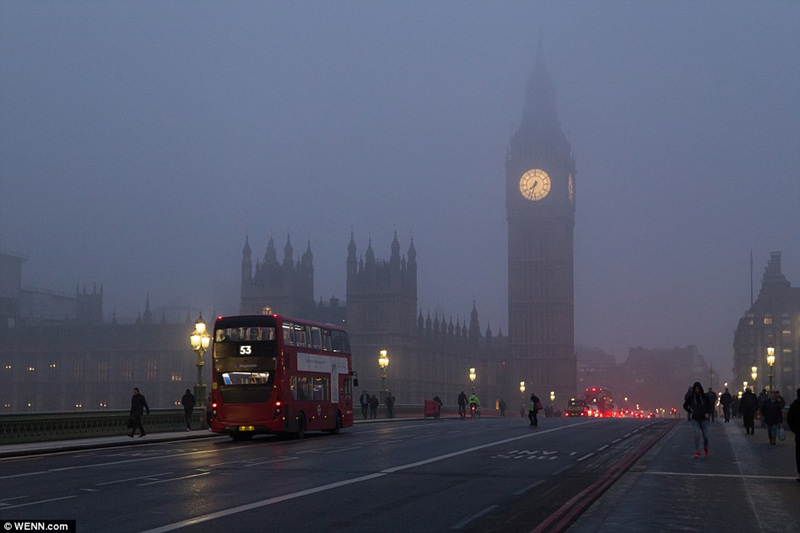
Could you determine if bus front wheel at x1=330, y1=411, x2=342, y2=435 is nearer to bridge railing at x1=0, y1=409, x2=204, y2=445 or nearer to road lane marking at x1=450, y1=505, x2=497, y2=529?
bridge railing at x1=0, y1=409, x2=204, y2=445

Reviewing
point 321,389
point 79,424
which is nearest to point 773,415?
point 321,389

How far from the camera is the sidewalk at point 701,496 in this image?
47.6 feet

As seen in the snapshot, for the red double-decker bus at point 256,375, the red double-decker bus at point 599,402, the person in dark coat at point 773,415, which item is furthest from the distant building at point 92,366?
the person in dark coat at point 773,415

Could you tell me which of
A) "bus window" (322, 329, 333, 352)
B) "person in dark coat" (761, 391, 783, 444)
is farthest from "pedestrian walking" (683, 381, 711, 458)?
"bus window" (322, 329, 333, 352)

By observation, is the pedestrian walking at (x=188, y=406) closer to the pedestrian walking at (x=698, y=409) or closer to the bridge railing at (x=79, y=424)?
the bridge railing at (x=79, y=424)

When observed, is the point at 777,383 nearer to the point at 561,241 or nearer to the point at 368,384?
the point at 561,241

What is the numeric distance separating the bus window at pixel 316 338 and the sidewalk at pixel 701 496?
1506cm

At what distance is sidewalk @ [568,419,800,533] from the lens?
14.5 meters

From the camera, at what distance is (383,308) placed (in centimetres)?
15462

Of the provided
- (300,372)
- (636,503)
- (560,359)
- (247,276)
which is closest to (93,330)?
(247,276)

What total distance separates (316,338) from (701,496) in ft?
78.9

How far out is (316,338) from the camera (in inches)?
1593

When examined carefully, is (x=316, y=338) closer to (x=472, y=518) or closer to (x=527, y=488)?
(x=527, y=488)

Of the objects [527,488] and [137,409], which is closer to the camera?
[527,488]
